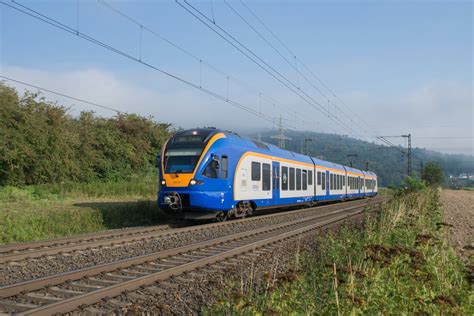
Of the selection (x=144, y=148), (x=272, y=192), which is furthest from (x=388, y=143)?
(x=272, y=192)

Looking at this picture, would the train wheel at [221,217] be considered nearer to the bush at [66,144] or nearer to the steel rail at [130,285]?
the steel rail at [130,285]

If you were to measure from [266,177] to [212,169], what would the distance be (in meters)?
4.62

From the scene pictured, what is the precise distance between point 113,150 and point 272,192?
16240 millimetres

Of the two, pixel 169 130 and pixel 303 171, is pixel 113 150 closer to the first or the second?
pixel 169 130

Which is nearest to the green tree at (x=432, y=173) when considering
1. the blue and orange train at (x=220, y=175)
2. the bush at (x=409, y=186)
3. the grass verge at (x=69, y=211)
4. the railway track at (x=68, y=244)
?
the bush at (x=409, y=186)

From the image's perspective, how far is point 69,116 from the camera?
28.9 m

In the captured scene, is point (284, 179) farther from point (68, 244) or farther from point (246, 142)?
point (68, 244)

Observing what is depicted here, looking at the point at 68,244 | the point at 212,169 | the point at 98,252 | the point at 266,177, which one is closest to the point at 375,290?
the point at 98,252

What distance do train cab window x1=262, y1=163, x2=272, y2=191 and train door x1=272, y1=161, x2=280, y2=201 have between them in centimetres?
50

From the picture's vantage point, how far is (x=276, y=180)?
20734 mm

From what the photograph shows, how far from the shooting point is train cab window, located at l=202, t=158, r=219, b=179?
15.3m

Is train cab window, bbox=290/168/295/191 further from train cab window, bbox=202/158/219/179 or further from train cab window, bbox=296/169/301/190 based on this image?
train cab window, bbox=202/158/219/179

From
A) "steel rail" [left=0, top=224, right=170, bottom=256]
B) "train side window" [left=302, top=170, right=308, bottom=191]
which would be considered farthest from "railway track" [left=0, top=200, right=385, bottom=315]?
"train side window" [left=302, top=170, right=308, bottom=191]

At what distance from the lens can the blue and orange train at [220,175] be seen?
592 inches
